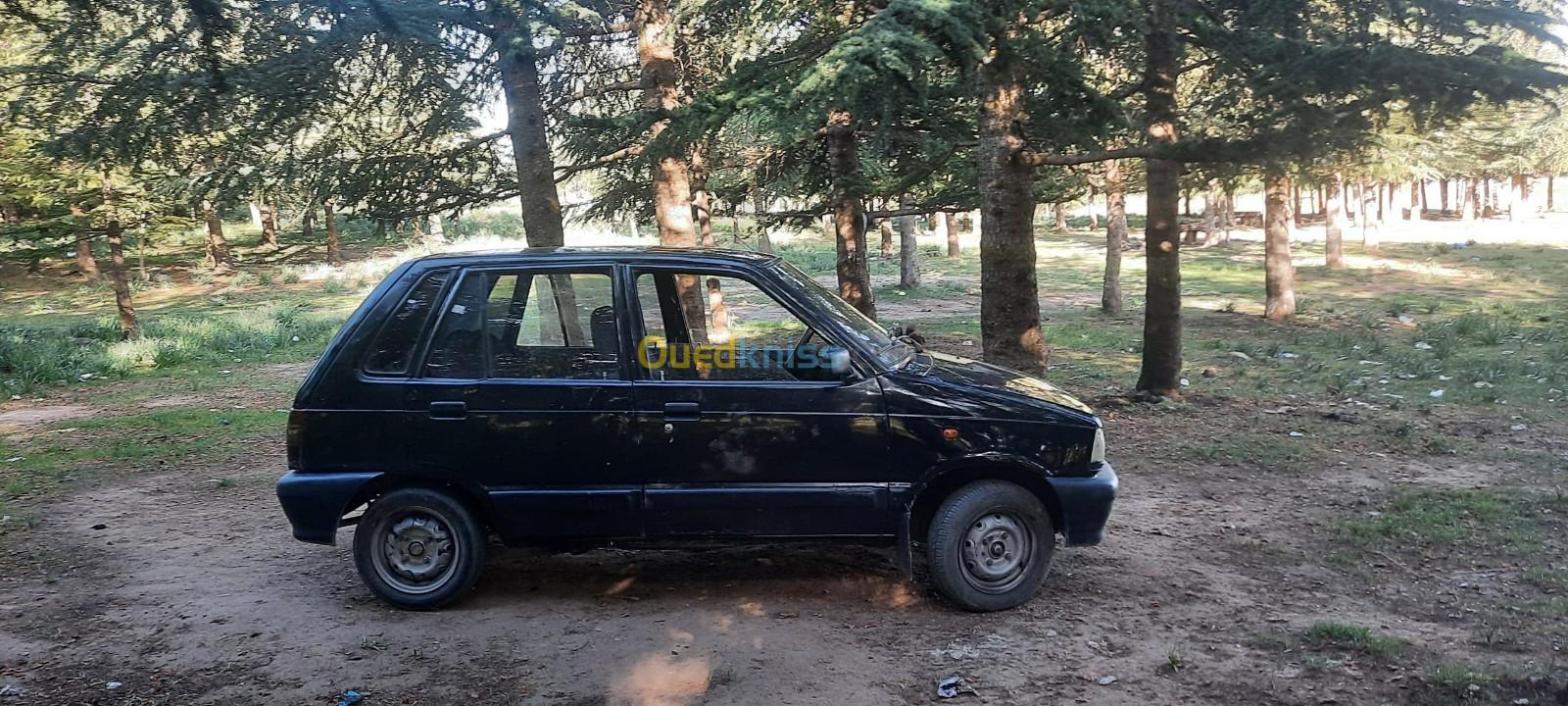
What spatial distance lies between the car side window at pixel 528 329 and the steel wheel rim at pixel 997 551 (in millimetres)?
2051

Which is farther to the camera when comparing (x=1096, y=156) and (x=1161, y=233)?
(x=1161, y=233)

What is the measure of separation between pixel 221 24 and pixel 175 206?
51.1 ft

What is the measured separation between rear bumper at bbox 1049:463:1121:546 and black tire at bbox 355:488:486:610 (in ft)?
10.0

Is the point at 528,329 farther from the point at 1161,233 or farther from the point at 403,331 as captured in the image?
the point at 1161,233

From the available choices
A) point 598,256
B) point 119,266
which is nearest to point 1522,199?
point 119,266

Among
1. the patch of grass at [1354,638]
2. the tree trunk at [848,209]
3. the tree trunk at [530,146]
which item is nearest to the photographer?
the patch of grass at [1354,638]

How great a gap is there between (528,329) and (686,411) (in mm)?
992

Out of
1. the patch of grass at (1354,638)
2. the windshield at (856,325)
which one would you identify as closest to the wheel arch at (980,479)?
the windshield at (856,325)

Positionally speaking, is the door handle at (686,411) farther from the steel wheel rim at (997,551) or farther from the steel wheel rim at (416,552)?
the steel wheel rim at (997,551)

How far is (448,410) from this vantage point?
5043 millimetres

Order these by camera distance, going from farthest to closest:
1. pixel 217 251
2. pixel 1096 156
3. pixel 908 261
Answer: pixel 217 251 < pixel 908 261 < pixel 1096 156

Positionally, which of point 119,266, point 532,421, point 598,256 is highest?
point 119,266

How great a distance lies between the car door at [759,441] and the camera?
197 inches

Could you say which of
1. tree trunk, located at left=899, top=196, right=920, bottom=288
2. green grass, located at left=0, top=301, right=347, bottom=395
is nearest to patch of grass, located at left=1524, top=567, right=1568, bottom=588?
green grass, located at left=0, top=301, right=347, bottom=395
